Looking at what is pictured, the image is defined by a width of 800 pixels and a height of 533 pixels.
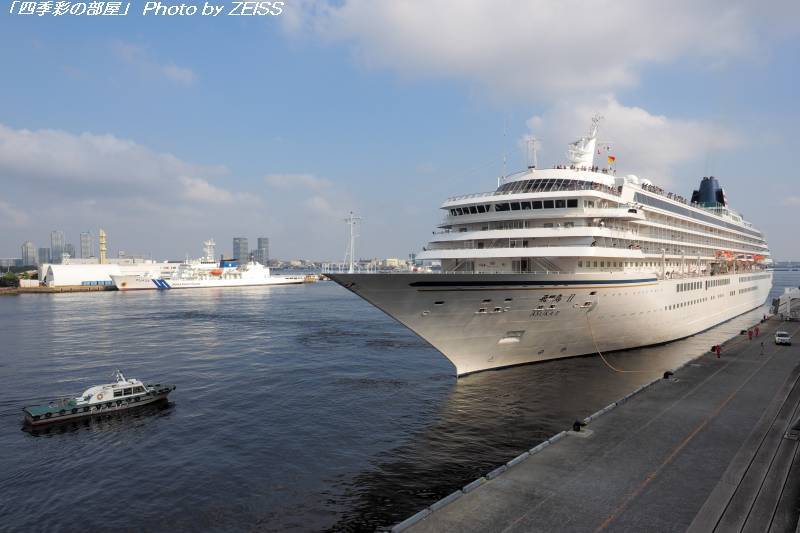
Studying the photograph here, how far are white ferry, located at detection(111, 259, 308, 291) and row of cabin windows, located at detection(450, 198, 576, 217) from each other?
138m

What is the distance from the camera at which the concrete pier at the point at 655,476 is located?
1229 centimetres

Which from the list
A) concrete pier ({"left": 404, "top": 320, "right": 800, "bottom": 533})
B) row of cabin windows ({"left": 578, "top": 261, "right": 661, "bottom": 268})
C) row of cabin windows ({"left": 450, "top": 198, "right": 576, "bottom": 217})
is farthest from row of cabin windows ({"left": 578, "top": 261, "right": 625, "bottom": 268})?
concrete pier ({"left": 404, "top": 320, "right": 800, "bottom": 533})

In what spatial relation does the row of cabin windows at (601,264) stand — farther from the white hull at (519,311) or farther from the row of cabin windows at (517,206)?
the row of cabin windows at (517,206)

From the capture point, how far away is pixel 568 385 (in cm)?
2853

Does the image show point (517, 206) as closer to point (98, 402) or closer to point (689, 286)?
point (689, 286)

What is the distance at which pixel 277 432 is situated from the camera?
76.2 feet

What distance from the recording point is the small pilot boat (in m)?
25.4

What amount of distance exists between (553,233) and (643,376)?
1189cm

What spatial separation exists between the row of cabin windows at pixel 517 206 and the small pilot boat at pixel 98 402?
2337 centimetres

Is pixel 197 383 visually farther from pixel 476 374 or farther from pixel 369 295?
pixel 476 374

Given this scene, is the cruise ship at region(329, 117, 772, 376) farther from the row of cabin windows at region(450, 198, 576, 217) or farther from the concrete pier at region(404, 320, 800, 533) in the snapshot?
the concrete pier at region(404, 320, 800, 533)

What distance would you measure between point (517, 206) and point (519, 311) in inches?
329

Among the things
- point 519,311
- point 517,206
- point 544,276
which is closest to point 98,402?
point 519,311

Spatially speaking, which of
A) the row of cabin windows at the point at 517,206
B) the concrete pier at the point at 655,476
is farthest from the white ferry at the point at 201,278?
the concrete pier at the point at 655,476
